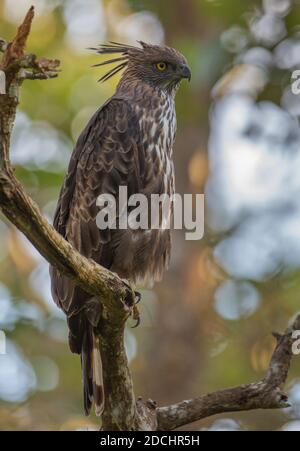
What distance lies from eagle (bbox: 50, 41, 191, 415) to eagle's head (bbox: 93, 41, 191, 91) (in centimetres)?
40

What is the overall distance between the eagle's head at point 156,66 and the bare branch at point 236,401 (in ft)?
8.13

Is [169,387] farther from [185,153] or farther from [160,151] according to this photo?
[160,151]

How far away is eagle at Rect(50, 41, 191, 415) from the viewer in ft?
19.1

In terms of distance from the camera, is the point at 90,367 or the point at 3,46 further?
the point at 90,367

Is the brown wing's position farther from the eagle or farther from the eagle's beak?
the eagle's beak

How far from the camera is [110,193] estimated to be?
5.95 m

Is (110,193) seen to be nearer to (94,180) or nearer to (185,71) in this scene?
(94,180)

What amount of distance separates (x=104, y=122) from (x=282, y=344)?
201 cm

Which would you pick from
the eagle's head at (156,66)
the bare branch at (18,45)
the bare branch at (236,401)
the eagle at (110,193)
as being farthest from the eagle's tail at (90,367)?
the bare branch at (18,45)

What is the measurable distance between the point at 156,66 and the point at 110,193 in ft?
4.54

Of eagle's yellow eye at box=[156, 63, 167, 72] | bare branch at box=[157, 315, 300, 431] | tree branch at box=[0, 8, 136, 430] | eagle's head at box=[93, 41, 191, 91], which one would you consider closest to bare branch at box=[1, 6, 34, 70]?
tree branch at box=[0, 8, 136, 430]

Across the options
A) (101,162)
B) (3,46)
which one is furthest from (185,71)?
(3,46)

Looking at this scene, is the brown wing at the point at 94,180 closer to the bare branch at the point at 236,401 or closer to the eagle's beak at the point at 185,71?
the eagle's beak at the point at 185,71

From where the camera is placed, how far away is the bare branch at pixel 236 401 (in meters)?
5.03
